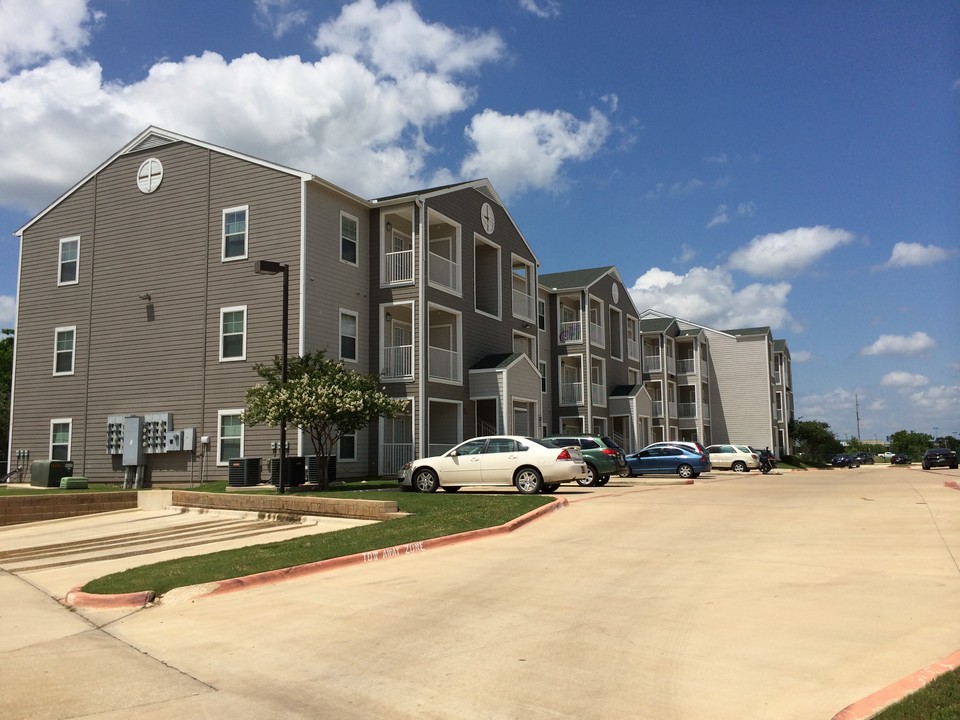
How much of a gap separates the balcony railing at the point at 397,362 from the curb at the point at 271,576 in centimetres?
1398

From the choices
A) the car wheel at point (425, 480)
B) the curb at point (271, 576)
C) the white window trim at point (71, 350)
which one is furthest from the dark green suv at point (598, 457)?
the white window trim at point (71, 350)

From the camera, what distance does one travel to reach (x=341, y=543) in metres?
12.9

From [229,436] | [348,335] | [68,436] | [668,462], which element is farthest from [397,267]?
[668,462]

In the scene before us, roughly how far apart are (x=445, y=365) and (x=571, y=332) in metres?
15.9

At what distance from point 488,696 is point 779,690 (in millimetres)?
2055

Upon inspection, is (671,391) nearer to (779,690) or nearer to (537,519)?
(537,519)

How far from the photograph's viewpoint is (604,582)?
9711 millimetres

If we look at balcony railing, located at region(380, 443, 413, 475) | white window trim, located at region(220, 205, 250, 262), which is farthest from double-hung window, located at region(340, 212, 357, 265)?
balcony railing, located at region(380, 443, 413, 475)

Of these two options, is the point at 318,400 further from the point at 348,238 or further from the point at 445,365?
the point at 445,365

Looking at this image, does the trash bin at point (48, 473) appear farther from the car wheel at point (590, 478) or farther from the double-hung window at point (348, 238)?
the car wheel at point (590, 478)

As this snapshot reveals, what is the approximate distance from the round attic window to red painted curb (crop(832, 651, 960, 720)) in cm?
2796

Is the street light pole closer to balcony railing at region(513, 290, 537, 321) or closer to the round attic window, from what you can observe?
the round attic window

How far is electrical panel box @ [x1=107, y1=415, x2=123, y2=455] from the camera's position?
27.2 m

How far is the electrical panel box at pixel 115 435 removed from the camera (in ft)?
89.2
